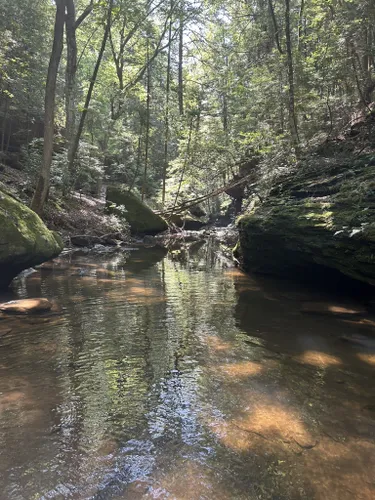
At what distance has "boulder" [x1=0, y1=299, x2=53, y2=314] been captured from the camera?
5.81 meters

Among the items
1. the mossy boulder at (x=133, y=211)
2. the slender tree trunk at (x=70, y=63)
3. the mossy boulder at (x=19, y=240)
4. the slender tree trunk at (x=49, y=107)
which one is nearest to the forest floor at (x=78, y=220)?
the mossy boulder at (x=133, y=211)

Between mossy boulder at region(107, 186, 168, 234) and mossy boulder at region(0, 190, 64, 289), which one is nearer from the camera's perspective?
mossy boulder at region(0, 190, 64, 289)

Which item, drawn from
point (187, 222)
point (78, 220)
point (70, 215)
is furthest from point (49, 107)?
point (187, 222)

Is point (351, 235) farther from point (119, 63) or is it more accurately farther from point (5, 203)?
point (119, 63)

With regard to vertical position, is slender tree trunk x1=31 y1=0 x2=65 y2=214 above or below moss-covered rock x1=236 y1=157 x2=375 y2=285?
above

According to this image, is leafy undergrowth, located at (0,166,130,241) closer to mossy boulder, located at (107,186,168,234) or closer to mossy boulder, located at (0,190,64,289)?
mossy boulder, located at (107,186,168,234)

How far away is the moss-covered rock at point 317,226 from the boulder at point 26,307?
15.7 feet

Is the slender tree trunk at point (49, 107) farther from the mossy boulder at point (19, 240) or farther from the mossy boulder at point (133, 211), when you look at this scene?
the mossy boulder at point (133, 211)

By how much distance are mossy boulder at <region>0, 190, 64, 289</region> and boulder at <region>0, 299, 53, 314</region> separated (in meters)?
0.92

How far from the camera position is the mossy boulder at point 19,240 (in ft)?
20.8

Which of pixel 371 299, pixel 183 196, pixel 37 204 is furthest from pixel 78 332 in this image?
pixel 183 196

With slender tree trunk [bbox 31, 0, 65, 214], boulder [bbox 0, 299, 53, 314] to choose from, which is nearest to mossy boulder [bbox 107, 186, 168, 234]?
slender tree trunk [bbox 31, 0, 65, 214]

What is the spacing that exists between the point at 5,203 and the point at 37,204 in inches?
207

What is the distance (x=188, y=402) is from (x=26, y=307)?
371cm
